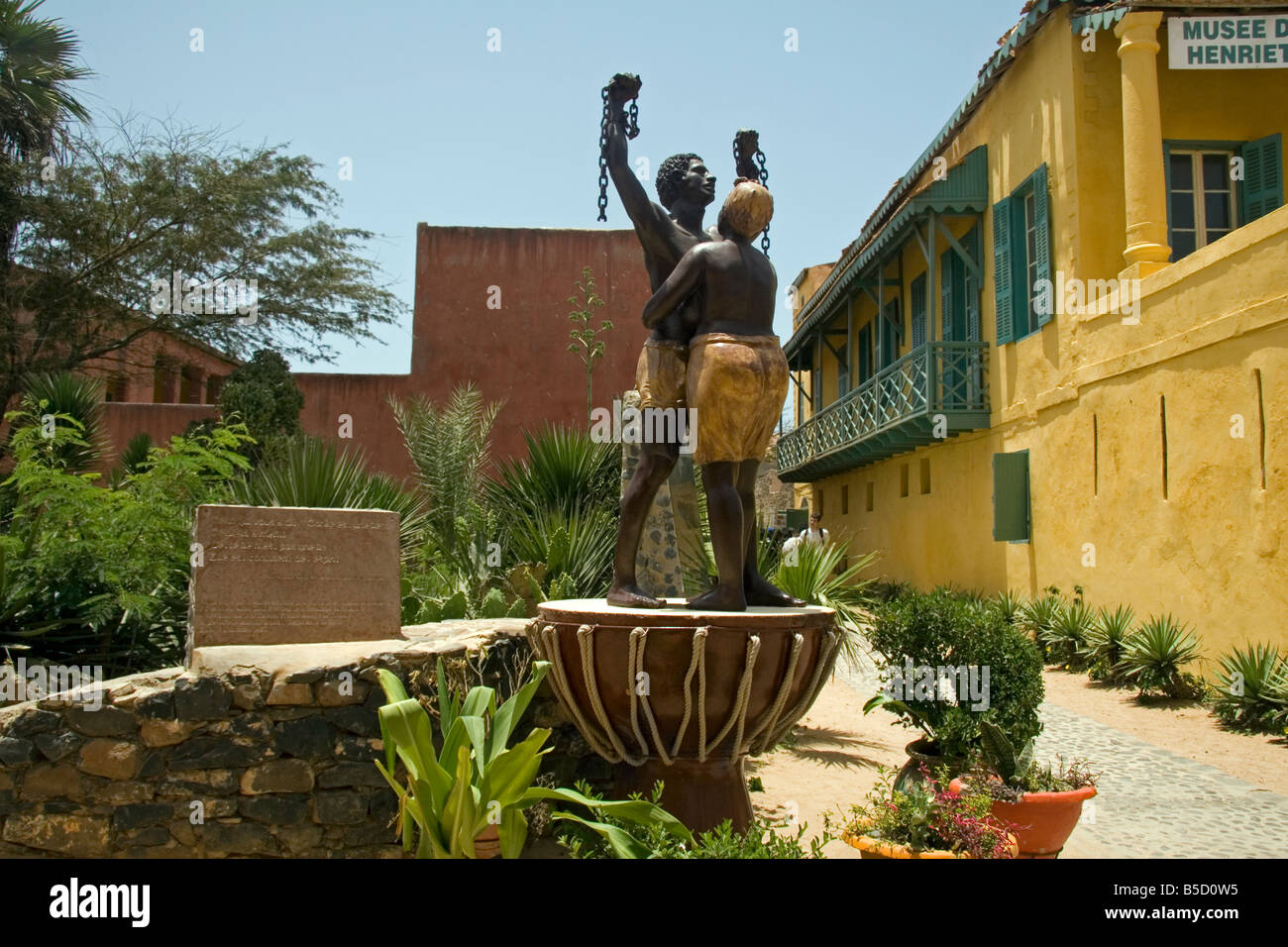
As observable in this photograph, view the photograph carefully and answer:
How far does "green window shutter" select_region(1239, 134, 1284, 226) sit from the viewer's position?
11.0m

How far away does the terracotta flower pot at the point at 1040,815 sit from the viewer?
3.82 m

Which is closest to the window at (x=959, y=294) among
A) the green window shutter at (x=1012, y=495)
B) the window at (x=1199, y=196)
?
the green window shutter at (x=1012, y=495)

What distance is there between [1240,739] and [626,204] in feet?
20.3

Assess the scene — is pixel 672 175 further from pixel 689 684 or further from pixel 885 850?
pixel 885 850

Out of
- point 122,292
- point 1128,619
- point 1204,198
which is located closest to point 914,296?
point 1204,198

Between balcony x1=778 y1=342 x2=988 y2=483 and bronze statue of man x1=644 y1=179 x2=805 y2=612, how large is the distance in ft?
34.4

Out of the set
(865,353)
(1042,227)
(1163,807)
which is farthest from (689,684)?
(865,353)

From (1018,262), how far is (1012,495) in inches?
123

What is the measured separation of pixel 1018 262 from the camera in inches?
516

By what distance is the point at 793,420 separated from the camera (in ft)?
95.1

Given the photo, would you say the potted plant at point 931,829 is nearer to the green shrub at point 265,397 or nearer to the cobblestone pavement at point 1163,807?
the cobblestone pavement at point 1163,807

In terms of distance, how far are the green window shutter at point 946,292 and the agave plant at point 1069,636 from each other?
6.13 m

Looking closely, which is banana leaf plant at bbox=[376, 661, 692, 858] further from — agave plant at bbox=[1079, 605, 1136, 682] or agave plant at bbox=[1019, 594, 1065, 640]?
agave plant at bbox=[1019, 594, 1065, 640]

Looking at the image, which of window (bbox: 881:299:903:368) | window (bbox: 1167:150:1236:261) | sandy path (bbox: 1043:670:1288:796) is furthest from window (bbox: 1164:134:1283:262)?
window (bbox: 881:299:903:368)
